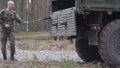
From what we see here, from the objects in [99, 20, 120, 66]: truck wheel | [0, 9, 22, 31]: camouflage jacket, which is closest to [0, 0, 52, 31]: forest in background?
[0, 9, 22, 31]: camouflage jacket

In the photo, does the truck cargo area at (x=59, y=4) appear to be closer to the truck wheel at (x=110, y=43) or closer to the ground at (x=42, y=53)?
the ground at (x=42, y=53)

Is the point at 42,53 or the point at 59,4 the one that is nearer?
the point at 59,4

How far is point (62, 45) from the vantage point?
78.3ft

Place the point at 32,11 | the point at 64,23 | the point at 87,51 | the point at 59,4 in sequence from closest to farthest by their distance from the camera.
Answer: the point at 64,23, the point at 59,4, the point at 87,51, the point at 32,11

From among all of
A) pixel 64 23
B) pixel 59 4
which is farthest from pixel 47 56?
pixel 64 23

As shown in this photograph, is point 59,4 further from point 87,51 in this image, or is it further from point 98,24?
point 98,24

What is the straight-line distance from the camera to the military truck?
11.8 metres

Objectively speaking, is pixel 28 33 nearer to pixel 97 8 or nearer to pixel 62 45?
pixel 62 45

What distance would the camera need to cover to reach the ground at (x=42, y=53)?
12250 millimetres

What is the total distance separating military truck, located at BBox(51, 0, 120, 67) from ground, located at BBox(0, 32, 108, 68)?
54 cm

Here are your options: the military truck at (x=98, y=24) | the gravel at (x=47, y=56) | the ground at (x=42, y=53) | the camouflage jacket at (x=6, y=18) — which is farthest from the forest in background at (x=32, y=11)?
the military truck at (x=98, y=24)

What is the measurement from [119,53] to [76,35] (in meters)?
1.17

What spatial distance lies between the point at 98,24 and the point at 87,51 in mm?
2065

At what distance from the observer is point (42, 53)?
18688 mm
